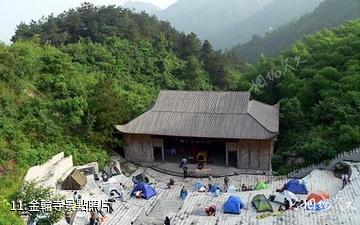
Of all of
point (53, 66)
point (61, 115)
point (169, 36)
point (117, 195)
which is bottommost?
point (117, 195)

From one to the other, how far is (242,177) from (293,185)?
4423mm

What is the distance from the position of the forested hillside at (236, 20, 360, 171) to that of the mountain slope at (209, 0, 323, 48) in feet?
395

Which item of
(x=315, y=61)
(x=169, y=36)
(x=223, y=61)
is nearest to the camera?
(x=315, y=61)

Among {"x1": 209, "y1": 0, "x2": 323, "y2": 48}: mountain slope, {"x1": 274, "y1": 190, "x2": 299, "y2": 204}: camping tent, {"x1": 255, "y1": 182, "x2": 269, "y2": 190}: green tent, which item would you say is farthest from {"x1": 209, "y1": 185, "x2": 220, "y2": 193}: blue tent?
{"x1": 209, "y1": 0, "x2": 323, "y2": 48}: mountain slope

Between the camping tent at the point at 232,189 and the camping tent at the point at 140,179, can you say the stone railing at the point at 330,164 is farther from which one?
the camping tent at the point at 140,179

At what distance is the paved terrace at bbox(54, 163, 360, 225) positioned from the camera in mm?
18266

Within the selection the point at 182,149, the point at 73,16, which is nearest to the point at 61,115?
the point at 182,149

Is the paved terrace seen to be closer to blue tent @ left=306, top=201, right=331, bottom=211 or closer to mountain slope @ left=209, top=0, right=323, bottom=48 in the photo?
blue tent @ left=306, top=201, right=331, bottom=211

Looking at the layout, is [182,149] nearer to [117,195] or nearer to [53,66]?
[117,195]

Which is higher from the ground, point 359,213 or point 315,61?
point 315,61

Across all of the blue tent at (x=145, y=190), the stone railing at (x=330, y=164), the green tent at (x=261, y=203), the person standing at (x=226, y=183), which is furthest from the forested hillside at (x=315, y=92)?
the blue tent at (x=145, y=190)

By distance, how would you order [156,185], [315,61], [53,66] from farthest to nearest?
→ [315,61] < [53,66] < [156,185]

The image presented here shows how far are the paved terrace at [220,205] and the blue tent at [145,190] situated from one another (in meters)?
0.29

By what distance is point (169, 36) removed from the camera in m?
55.5
